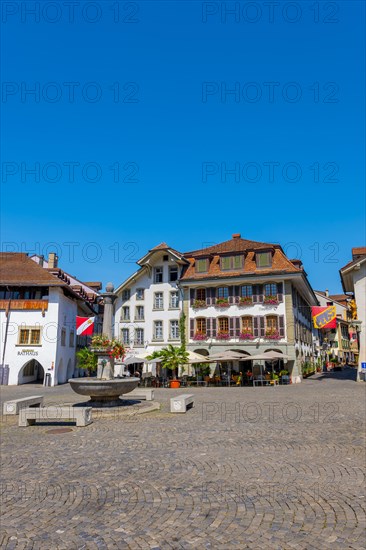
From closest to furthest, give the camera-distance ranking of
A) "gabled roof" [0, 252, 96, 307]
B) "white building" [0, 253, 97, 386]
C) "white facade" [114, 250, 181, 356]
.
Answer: "white building" [0, 253, 97, 386]
"gabled roof" [0, 252, 96, 307]
"white facade" [114, 250, 181, 356]

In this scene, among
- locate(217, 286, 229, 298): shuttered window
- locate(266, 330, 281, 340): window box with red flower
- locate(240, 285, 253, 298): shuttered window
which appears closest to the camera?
locate(266, 330, 281, 340): window box with red flower

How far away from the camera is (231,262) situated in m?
38.1

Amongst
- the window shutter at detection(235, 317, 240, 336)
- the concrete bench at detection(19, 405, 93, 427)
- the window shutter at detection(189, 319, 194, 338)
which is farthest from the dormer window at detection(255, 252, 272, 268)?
the concrete bench at detection(19, 405, 93, 427)

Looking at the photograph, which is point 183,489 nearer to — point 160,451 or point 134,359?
point 160,451

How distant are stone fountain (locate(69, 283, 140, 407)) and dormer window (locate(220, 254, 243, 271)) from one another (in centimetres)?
2158

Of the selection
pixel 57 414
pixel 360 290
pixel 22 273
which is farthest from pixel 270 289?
pixel 57 414

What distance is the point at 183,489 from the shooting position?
6.29 metres

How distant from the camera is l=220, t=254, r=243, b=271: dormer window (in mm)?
37812

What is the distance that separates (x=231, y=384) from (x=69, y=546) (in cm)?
2959

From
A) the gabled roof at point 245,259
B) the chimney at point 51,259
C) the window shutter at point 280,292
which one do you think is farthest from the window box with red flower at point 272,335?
the chimney at point 51,259

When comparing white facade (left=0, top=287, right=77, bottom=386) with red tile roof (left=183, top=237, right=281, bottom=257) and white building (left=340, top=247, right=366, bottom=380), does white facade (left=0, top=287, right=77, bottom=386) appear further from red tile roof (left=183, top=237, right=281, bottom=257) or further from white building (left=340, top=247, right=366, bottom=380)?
white building (left=340, top=247, right=366, bottom=380)

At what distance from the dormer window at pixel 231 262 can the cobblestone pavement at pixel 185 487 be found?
2655 centimetres

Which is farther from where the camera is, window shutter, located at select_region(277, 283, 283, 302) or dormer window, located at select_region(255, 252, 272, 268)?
dormer window, located at select_region(255, 252, 272, 268)

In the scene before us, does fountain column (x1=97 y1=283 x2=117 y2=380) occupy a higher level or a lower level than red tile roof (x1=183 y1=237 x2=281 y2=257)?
Result: lower
